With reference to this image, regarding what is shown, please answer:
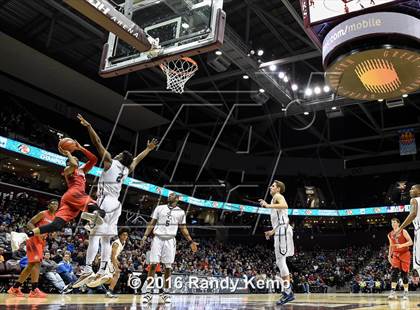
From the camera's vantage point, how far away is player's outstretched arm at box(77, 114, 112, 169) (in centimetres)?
508

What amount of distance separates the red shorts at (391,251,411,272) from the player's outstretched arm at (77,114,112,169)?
6.43 meters

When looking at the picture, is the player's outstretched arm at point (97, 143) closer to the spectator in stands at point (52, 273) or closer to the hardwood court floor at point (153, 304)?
the hardwood court floor at point (153, 304)

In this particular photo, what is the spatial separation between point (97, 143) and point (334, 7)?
453 centimetres

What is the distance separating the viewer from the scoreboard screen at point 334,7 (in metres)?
6.66

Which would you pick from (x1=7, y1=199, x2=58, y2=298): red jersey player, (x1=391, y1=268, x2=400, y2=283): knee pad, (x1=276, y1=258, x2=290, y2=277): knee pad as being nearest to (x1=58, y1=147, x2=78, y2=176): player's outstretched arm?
(x1=7, y1=199, x2=58, y2=298): red jersey player

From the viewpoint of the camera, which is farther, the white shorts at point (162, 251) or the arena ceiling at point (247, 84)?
the arena ceiling at point (247, 84)

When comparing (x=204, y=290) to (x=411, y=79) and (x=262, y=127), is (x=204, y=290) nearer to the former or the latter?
(x=411, y=79)

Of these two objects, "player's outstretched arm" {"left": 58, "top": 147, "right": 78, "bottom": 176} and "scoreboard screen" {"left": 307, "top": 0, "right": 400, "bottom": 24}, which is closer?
"player's outstretched arm" {"left": 58, "top": 147, "right": 78, "bottom": 176}

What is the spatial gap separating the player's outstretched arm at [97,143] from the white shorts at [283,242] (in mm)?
2631

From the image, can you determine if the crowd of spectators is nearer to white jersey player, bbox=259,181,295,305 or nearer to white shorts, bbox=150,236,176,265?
white jersey player, bbox=259,181,295,305

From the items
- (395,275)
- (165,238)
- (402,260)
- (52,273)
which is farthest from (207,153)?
(165,238)

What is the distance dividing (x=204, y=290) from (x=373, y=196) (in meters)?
21.1

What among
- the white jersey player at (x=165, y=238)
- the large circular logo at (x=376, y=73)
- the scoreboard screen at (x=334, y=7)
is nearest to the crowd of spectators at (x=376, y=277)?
the large circular logo at (x=376, y=73)

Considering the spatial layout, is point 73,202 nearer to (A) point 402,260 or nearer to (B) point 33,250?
(B) point 33,250
